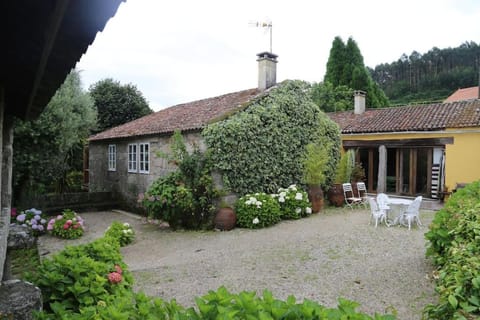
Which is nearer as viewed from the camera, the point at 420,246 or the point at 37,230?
the point at 420,246

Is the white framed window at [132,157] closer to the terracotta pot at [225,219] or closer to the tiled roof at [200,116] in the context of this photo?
the tiled roof at [200,116]

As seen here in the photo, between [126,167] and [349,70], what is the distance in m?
26.2

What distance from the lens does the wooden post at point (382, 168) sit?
16.2 m

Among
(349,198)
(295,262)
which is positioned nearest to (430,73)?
(349,198)

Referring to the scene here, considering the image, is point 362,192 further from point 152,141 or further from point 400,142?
point 152,141

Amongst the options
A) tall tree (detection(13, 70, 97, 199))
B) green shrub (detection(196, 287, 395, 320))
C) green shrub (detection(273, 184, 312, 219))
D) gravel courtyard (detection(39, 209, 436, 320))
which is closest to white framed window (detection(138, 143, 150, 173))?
tall tree (detection(13, 70, 97, 199))

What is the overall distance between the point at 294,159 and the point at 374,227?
12.8 feet

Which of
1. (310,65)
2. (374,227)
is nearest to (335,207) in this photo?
(374,227)

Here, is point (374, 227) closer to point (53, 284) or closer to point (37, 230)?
point (53, 284)

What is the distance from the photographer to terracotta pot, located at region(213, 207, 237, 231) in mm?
9883

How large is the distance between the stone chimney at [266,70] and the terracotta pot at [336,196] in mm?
4783

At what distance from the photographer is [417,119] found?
15.9m

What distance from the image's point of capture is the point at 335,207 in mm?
13453

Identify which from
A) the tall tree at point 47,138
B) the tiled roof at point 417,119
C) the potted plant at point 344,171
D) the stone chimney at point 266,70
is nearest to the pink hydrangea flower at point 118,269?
the tall tree at point 47,138
